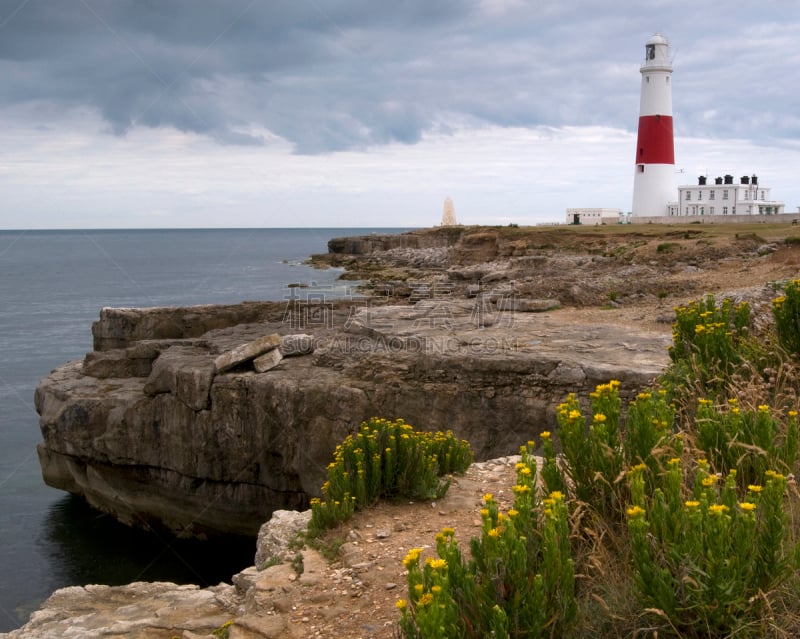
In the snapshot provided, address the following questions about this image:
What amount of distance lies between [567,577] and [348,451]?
406cm

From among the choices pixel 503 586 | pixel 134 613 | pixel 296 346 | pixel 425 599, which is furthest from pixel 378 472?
pixel 296 346

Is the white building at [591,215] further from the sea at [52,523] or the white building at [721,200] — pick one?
the sea at [52,523]

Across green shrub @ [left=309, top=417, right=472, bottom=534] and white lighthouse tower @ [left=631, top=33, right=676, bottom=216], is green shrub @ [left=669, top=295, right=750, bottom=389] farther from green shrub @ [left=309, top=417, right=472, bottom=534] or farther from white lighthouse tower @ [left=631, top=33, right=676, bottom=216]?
white lighthouse tower @ [left=631, top=33, right=676, bottom=216]

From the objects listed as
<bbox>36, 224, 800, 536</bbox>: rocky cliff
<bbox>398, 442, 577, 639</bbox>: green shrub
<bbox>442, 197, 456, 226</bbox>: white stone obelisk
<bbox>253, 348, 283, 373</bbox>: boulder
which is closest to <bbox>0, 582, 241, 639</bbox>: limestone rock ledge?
<bbox>398, 442, 577, 639</bbox>: green shrub

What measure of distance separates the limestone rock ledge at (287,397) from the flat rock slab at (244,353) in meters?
0.03

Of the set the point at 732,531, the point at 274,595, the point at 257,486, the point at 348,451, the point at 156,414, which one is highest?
the point at 732,531

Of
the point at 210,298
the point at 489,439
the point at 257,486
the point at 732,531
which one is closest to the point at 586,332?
the point at 489,439

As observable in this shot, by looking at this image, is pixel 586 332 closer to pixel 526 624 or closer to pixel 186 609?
pixel 186 609

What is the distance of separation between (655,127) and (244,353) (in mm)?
44675

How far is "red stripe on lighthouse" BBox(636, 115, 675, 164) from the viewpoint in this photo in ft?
173

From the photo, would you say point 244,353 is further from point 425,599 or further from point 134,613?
point 425,599

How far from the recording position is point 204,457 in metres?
16.5

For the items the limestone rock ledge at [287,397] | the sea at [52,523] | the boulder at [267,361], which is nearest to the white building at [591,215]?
the sea at [52,523]

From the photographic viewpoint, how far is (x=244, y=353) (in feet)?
53.8
